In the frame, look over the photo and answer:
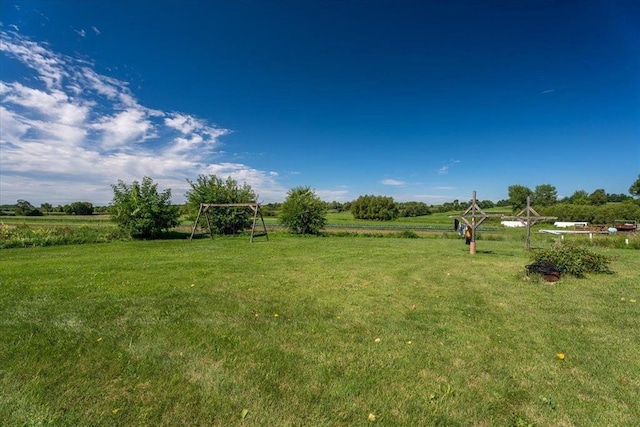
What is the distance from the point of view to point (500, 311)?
239 inches

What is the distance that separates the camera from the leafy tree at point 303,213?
26.8 meters

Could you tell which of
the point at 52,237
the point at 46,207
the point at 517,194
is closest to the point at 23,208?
the point at 46,207

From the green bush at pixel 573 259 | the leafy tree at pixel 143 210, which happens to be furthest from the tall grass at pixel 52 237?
the green bush at pixel 573 259

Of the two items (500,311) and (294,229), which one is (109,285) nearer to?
(500,311)

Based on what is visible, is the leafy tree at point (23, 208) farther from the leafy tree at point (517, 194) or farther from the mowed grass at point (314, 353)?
the leafy tree at point (517, 194)

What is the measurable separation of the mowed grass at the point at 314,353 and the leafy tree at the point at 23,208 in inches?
2845

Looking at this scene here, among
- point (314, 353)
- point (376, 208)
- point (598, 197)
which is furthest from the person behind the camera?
point (376, 208)

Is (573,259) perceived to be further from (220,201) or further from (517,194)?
(517,194)

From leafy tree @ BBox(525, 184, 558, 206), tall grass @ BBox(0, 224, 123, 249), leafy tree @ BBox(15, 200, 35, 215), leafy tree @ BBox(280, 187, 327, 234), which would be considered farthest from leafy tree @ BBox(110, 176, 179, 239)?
leafy tree @ BBox(525, 184, 558, 206)

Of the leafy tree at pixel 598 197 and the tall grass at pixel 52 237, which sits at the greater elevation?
the leafy tree at pixel 598 197

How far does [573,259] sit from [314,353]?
896cm

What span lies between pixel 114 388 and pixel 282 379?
1.84m

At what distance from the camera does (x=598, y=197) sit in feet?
230

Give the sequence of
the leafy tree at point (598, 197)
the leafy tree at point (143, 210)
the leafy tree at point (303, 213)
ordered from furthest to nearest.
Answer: the leafy tree at point (598, 197), the leafy tree at point (303, 213), the leafy tree at point (143, 210)
